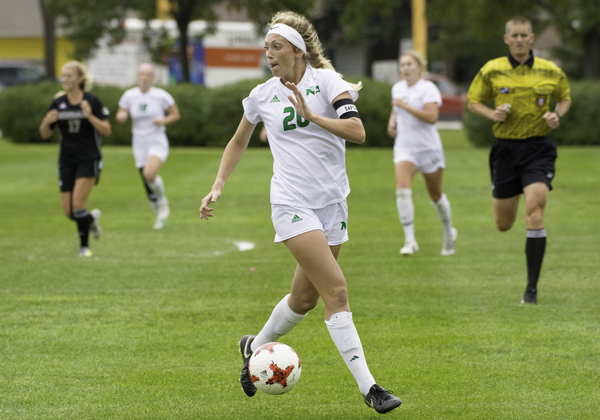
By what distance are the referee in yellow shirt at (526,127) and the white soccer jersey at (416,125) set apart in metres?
2.11

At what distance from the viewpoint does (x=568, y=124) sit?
87.1 feet

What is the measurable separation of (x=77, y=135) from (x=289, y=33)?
20.6 feet

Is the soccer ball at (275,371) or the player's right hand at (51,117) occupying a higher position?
the player's right hand at (51,117)

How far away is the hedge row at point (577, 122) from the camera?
2614 cm

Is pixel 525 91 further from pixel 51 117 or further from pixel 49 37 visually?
pixel 49 37

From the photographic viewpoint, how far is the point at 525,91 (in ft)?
25.7

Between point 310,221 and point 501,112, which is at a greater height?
point 501,112

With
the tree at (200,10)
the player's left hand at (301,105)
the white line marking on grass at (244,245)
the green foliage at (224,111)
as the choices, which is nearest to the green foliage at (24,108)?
the green foliage at (224,111)

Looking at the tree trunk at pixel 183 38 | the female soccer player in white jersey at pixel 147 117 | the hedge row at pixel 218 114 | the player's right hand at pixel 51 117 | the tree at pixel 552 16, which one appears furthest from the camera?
the tree trunk at pixel 183 38

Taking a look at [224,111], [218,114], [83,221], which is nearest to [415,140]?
[83,221]

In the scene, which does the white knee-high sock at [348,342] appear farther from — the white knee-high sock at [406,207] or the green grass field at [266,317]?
the white knee-high sock at [406,207]

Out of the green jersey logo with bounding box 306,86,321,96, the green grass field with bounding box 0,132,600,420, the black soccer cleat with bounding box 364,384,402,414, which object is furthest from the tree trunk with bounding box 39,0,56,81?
the black soccer cleat with bounding box 364,384,402,414

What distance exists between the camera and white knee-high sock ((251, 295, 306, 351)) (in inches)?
206

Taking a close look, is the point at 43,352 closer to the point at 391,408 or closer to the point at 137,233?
the point at 391,408
